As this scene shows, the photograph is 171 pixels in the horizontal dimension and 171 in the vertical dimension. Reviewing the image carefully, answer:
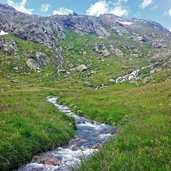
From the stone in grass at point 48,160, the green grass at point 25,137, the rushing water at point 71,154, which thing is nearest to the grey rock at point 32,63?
the rushing water at point 71,154

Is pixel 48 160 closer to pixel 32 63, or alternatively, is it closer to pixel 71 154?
pixel 71 154

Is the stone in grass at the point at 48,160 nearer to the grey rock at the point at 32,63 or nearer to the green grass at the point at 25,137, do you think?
the green grass at the point at 25,137

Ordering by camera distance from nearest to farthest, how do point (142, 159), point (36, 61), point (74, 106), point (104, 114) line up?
point (142, 159), point (104, 114), point (74, 106), point (36, 61)

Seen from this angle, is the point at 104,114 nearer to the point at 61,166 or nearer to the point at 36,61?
the point at 61,166

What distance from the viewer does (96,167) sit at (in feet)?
40.2

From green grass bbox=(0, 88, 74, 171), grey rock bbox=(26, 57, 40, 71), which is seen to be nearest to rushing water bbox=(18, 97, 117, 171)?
green grass bbox=(0, 88, 74, 171)

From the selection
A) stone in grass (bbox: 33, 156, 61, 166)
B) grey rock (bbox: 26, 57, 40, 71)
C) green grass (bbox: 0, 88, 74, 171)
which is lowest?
stone in grass (bbox: 33, 156, 61, 166)

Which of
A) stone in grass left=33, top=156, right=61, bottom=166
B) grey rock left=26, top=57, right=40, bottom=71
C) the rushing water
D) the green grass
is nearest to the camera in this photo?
the rushing water

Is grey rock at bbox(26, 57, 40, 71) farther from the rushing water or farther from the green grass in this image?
the green grass

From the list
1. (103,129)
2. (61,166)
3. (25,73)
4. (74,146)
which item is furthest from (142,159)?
(25,73)

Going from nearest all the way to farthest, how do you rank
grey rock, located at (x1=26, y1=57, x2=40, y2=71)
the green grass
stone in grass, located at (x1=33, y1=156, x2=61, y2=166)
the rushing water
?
the rushing water, the green grass, stone in grass, located at (x1=33, y1=156, x2=61, y2=166), grey rock, located at (x1=26, y1=57, x2=40, y2=71)

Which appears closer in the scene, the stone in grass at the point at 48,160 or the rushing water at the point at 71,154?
the rushing water at the point at 71,154

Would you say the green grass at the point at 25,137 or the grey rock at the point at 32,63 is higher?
the grey rock at the point at 32,63

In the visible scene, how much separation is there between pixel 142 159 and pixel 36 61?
190m
